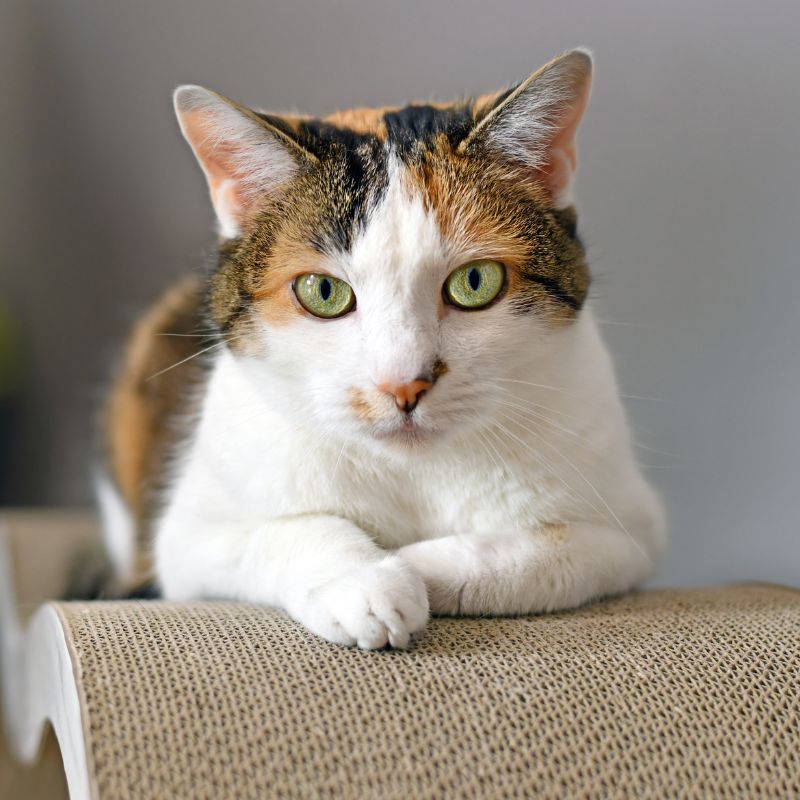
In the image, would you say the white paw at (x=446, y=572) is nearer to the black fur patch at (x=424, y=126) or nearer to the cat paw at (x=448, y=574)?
the cat paw at (x=448, y=574)

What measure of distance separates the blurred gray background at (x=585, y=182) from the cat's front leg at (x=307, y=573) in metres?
0.92

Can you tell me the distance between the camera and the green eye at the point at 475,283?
1.12m

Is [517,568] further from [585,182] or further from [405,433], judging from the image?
[585,182]

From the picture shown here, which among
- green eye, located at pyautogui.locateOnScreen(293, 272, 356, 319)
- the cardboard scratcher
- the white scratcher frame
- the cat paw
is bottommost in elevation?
the white scratcher frame

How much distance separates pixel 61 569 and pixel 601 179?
1.65 meters

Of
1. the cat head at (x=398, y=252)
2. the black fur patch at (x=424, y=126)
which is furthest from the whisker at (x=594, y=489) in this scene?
the black fur patch at (x=424, y=126)

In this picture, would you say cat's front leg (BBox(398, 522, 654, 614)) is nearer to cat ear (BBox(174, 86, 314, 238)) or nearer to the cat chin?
the cat chin

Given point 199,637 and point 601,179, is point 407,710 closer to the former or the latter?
point 199,637

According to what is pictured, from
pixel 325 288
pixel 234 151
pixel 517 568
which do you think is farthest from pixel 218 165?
pixel 517 568

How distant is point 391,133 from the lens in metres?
1.24

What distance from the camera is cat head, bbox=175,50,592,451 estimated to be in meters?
1.06

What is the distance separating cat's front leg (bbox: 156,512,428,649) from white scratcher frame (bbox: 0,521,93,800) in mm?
229

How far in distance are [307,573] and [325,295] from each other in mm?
359

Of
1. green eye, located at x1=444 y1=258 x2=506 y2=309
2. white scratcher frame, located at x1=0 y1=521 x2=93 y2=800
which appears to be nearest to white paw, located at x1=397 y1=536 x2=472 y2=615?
green eye, located at x1=444 y1=258 x2=506 y2=309
